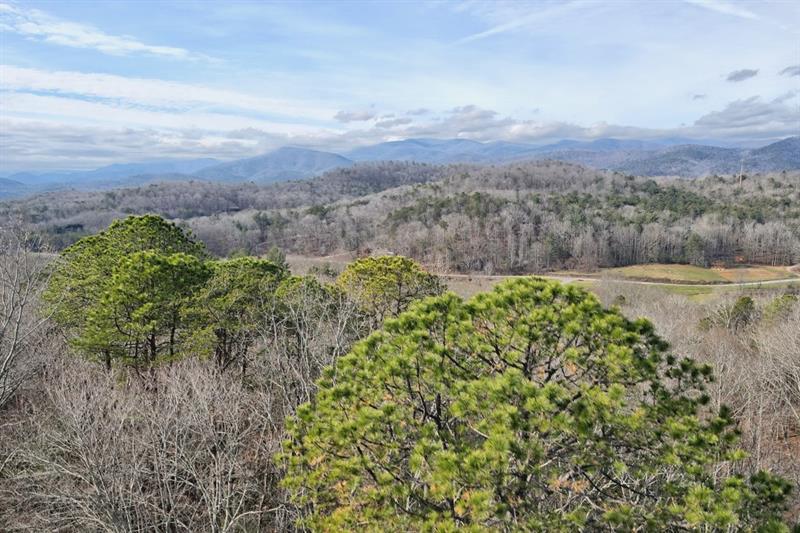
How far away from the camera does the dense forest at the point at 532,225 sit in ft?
209

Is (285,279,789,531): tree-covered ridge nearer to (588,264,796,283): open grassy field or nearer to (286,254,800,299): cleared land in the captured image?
(286,254,800,299): cleared land

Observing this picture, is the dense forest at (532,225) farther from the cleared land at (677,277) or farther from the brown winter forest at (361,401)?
the brown winter forest at (361,401)

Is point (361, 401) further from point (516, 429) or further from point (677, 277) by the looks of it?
point (677, 277)

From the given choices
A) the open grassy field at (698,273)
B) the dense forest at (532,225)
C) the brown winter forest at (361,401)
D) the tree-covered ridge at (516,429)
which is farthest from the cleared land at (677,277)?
the tree-covered ridge at (516,429)

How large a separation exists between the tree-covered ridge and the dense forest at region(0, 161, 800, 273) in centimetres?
5070

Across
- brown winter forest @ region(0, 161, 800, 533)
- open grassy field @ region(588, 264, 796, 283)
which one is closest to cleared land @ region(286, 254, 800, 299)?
open grassy field @ region(588, 264, 796, 283)

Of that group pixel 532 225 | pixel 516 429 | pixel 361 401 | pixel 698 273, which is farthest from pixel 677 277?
pixel 516 429

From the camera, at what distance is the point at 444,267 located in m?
65.7

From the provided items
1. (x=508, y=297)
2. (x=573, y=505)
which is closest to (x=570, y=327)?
(x=508, y=297)

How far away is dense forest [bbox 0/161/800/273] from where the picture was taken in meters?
63.8

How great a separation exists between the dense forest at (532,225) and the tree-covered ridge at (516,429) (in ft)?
166

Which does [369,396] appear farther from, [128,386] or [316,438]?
[128,386]

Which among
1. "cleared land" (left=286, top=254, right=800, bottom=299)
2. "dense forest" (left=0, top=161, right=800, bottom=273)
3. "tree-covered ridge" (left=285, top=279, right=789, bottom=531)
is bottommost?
"cleared land" (left=286, top=254, right=800, bottom=299)

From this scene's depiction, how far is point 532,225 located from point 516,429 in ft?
227
